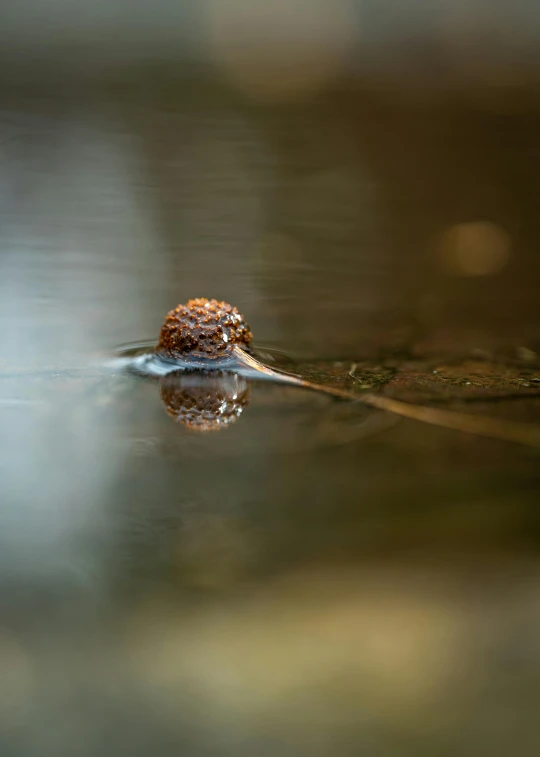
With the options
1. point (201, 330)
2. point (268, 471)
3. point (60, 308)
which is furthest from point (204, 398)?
point (60, 308)

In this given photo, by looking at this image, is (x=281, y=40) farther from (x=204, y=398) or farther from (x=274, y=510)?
(x=274, y=510)

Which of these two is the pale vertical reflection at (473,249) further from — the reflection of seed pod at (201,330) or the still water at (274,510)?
the reflection of seed pod at (201,330)

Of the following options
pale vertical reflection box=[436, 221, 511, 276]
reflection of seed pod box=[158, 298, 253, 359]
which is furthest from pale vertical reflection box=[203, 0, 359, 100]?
reflection of seed pod box=[158, 298, 253, 359]

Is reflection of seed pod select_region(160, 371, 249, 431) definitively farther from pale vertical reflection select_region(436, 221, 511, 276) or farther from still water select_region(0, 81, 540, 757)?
pale vertical reflection select_region(436, 221, 511, 276)

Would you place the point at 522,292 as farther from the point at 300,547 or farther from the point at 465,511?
the point at 300,547

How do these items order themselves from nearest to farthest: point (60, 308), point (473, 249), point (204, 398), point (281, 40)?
point (204, 398)
point (60, 308)
point (473, 249)
point (281, 40)

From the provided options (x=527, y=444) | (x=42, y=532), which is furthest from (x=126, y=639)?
(x=527, y=444)
